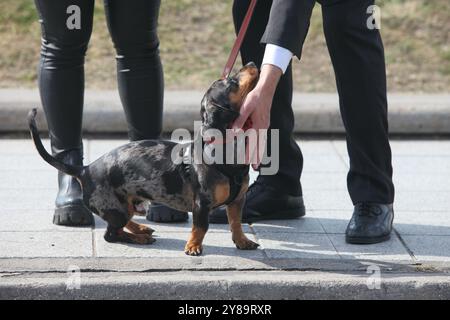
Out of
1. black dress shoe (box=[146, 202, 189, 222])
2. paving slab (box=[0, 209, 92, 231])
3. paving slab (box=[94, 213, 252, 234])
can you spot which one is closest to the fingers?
paving slab (box=[94, 213, 252, 234])

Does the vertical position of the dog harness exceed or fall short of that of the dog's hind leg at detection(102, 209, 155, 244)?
it exceeds it

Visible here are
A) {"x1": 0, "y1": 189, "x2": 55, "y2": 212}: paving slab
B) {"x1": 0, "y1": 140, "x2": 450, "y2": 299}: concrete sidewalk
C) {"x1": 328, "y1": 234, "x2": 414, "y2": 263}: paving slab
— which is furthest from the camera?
{"x1": 0, "y1": 189, "x2": 55, "y2": 212}: paving slab

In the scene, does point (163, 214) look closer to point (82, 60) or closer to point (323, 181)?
point (82, 60)

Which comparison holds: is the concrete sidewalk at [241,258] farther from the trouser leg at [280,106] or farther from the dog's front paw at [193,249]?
the trouser leg at [280,106]

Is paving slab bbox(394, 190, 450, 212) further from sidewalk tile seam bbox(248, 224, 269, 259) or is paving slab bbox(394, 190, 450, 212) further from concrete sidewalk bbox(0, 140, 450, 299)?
sidewalk tile seam bbox(248, 224, 269, 259)

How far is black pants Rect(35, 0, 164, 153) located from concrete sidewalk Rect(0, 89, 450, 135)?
5.12 ft

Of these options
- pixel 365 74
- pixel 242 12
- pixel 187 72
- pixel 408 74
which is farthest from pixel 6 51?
pixel 365 74

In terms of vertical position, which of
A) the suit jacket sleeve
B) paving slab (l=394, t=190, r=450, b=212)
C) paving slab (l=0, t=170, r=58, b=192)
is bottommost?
paving slab (l=0, t=170, r=58, b=192)

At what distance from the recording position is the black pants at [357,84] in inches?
173

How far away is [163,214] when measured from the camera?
484 cm

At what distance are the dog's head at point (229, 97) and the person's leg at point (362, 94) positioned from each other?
510mm

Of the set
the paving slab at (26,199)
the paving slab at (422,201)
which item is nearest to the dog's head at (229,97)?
the paving slab at (26,199)

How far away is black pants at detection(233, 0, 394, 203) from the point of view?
14.4 feet

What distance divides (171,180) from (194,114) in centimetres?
222
